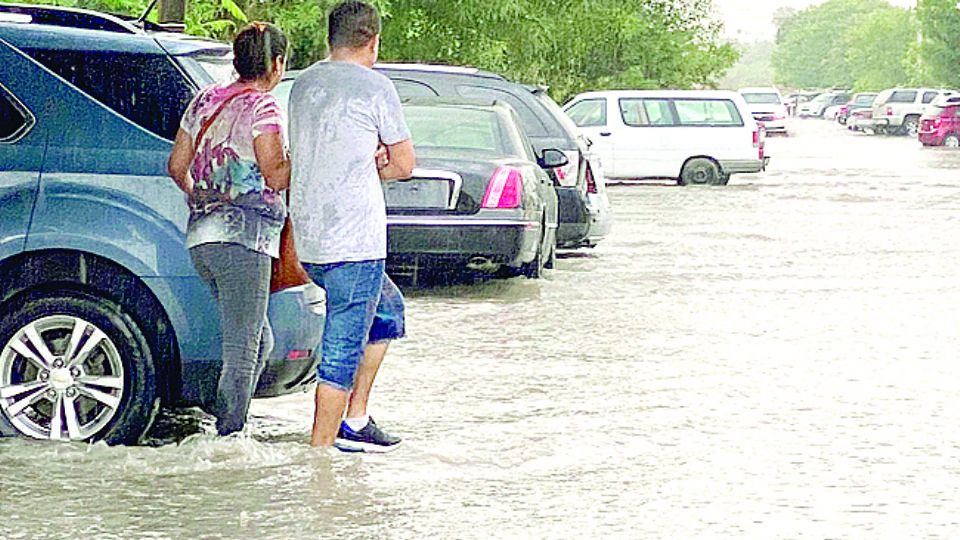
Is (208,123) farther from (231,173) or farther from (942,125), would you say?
(942,125)

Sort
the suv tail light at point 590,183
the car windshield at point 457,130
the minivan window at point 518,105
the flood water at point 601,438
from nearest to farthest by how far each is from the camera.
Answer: the flood water at point 601,438, the car windshield at point 457,130, the minivan window at point 518,105, the suv tail light at point 590,183

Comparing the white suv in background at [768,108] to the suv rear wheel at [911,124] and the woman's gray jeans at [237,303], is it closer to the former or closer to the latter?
the suv rear wheel at [911,124]

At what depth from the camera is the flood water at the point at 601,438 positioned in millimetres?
6465

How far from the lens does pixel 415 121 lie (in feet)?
46.9

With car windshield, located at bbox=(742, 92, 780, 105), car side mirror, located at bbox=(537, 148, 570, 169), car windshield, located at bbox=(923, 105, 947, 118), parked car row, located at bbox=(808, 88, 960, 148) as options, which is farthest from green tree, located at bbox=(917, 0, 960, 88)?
car side mirror, located at bbox=(537, 148, 570, 169)

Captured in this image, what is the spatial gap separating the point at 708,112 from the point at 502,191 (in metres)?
18.9

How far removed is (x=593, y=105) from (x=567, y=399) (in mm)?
23220

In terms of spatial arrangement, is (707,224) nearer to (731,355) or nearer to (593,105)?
(593,105)

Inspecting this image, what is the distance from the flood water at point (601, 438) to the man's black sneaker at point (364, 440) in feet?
0.39

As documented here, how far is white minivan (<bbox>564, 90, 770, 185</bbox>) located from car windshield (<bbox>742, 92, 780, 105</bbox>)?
29.1 metres

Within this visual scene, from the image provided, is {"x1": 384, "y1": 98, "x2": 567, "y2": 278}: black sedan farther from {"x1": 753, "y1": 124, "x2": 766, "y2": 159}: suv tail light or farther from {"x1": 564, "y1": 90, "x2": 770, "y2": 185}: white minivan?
{"x1": 753, "y1": 124, "x2": 766, "y2": 159}: suv tail light

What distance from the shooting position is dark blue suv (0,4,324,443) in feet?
24.2

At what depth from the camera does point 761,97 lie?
61.5 m

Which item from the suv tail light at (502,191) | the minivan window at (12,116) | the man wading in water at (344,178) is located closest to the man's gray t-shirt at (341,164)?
the man wading in water at (344,178)
